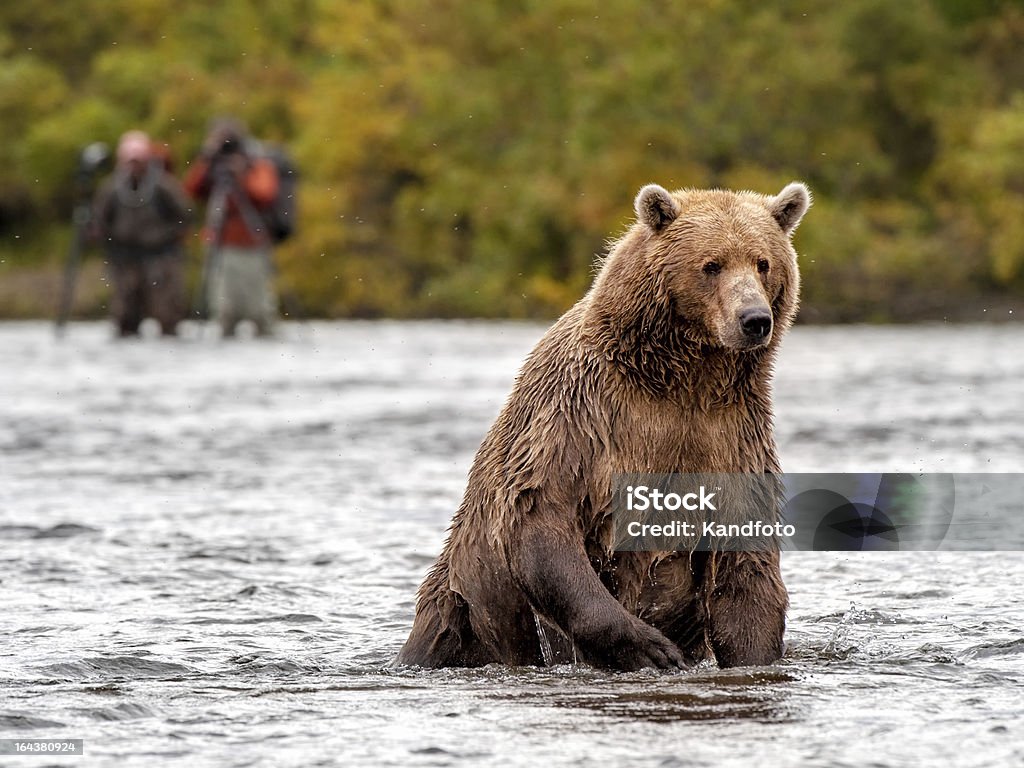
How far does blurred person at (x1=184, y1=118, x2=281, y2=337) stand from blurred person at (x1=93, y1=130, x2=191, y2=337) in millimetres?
839

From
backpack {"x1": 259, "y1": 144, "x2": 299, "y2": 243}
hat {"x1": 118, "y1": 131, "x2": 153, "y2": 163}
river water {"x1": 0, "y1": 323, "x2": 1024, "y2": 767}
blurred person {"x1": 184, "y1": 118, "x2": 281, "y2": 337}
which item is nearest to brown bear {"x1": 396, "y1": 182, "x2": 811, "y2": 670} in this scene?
river water {"x1": 0, "y1": 323, "x2": 1024, "y2": 767}

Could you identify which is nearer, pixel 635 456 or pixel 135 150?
pixel 635 456

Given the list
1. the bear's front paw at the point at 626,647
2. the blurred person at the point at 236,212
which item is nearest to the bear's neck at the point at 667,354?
the bear's front paw at the point at 626,647

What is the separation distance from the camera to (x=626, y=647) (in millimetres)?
5027

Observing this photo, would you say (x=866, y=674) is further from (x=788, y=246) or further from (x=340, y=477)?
(x=340, y=477)

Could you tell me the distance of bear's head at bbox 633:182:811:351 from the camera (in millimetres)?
4980

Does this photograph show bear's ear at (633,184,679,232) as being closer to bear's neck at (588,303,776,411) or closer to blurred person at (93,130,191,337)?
bear's neck at (588,303,776,411)

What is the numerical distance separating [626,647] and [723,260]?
1.06 metres

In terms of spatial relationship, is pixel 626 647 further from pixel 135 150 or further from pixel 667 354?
pixel 135 150

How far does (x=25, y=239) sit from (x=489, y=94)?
17.9 m

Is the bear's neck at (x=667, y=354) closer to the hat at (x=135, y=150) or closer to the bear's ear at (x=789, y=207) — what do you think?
the bear's ear at (x=789, y=207)

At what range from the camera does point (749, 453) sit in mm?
5148

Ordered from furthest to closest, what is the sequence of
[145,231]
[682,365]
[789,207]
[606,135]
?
[606,135] < [145,231] < [789,207] < [682,365]

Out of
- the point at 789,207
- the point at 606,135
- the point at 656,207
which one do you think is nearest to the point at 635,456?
the point at 656,207
